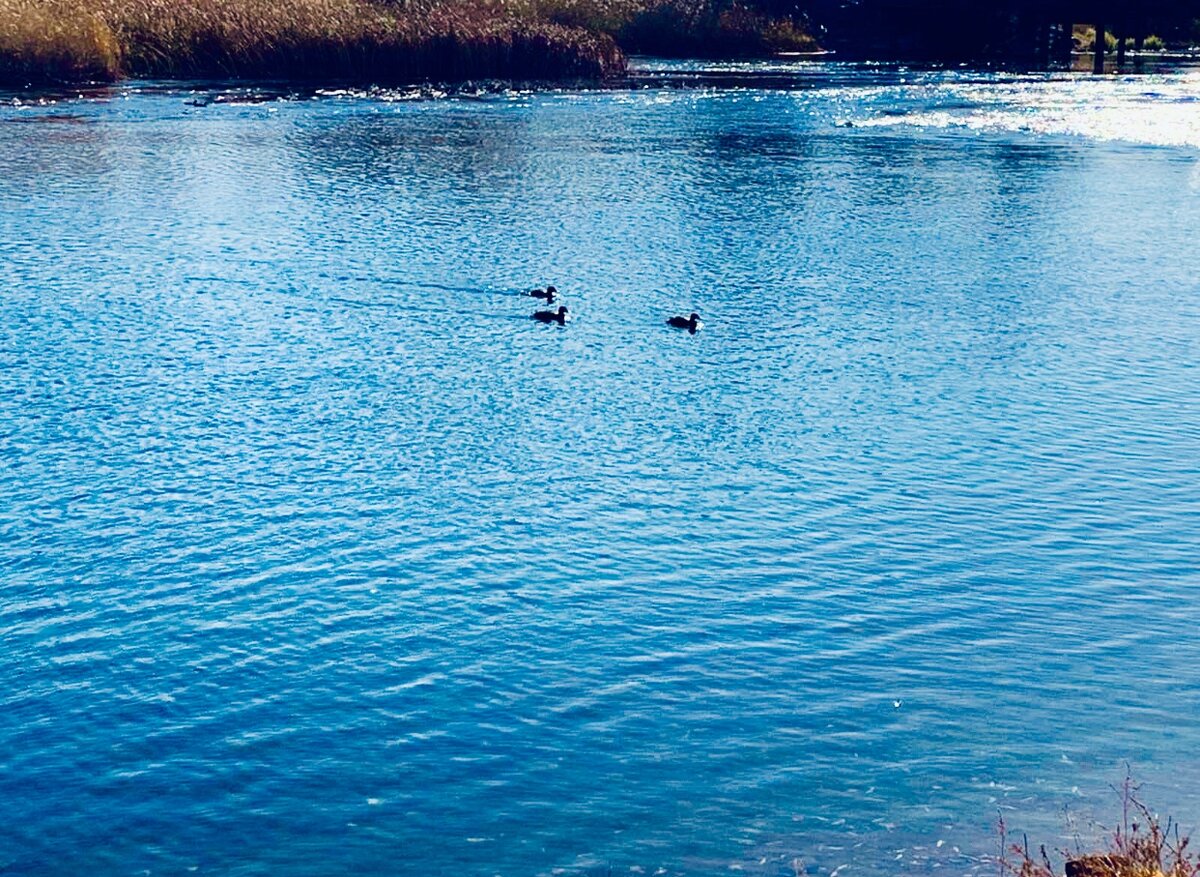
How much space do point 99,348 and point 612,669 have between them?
10.5m

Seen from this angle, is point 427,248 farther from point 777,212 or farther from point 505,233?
point 777,212

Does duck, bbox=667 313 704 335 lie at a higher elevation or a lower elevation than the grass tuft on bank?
higher

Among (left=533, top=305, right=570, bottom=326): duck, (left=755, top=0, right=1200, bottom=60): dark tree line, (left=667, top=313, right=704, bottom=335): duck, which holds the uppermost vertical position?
(left=755, top=0, right=1200, bottom=60): dark tree line

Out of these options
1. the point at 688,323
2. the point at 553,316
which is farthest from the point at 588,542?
the point at 553,316

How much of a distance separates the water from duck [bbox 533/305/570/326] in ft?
0.51

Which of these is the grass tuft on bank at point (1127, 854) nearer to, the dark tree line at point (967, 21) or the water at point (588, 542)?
the water at point (588, 542)

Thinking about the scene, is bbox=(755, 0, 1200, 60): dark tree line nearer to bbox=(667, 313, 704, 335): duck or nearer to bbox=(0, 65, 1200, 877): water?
bbox=(0, 65, 1200, 877): water

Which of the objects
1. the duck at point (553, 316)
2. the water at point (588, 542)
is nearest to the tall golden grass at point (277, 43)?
the water at point (588, 542)

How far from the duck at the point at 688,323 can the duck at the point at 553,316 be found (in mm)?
1403

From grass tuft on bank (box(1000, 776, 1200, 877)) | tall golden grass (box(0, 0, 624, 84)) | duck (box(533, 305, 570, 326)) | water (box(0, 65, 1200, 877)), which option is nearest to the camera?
grass tuft on bank (box(1000, 776, 1200, 877))

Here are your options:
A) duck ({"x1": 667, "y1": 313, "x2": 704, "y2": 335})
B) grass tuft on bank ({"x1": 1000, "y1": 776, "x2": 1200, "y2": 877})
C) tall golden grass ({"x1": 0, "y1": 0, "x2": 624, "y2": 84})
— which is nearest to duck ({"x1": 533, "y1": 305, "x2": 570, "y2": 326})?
duck ({"x1": 667, "y1": 313, "x2": 704, "y2": 335})

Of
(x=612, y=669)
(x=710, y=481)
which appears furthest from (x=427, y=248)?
(x=612, y=669)

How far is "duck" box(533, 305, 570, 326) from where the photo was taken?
64.5 feet

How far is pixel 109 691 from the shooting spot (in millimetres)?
9562
